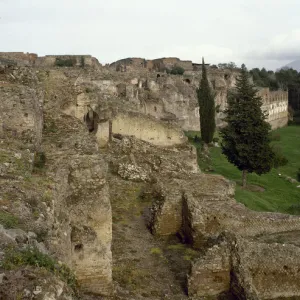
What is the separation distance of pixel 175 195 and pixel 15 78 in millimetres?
5253

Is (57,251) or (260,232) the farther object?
(260,232)

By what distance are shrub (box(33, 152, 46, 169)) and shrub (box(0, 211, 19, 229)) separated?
8.79ft

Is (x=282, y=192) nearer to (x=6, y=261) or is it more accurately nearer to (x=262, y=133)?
(x=262, y=133)

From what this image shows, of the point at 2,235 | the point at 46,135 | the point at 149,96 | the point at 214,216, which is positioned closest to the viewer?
the point at 2,235

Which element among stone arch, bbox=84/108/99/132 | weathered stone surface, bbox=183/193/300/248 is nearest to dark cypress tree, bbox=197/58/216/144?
stone arch, bbox=84/108/99/132

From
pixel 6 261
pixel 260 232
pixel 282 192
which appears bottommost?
pixel 282 192

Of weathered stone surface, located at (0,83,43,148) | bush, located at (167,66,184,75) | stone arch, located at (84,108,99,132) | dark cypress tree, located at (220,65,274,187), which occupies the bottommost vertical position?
dark cypress tree, located at (220,65,274,187)

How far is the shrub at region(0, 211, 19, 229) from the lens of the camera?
14.9 ft

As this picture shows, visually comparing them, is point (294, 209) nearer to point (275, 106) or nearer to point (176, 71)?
point (176, 71)

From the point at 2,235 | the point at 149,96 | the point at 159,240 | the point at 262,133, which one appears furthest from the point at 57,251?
the point at 149,96

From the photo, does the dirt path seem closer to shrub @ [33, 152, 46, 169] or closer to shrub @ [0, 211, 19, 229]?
shrub @ [33, 152, 46, 169]

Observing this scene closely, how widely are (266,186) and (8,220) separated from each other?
19.2 m

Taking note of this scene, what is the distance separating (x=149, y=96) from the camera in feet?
108

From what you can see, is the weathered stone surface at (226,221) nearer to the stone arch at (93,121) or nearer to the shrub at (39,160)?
the shrub at (39,160)
